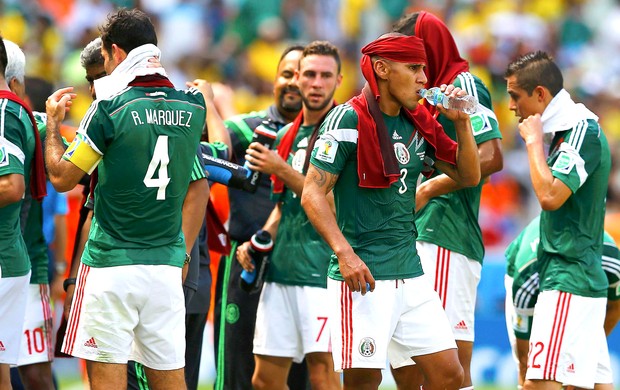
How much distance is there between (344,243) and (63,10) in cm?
1289

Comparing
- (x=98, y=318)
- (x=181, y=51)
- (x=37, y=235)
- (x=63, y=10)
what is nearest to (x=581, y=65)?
(x=181, y=51)

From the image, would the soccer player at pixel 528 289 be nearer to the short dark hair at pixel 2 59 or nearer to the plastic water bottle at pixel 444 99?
the plastic water bottle at pixel 444 99

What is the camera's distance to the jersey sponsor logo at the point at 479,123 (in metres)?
7.56

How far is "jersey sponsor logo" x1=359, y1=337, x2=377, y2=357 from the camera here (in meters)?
6.43

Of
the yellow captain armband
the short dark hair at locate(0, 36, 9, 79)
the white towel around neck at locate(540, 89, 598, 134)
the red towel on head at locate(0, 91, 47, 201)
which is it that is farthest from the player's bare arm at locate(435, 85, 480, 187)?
the short dark hair at locate(0, 36, 9, 79)

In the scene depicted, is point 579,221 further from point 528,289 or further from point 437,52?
point 437,52

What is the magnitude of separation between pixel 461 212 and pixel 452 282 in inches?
20.1

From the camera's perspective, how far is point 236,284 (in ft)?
28.3

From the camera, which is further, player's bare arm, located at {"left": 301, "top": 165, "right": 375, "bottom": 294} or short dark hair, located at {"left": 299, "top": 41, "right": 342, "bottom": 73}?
short dark hair, located at {"left": 299, "top": 41, "right": 342, "bottom": 73}

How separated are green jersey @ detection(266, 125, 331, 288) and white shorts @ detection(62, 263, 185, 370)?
184 cm

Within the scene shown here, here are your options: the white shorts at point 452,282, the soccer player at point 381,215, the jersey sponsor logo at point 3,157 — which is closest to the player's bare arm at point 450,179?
the white shorts at point 452,282

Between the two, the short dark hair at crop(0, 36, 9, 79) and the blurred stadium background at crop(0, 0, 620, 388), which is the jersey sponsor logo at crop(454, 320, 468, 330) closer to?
the short dark hair at crop(0, 36, 9, 79)

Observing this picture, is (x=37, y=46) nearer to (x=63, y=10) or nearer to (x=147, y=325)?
(x=63, y=10)

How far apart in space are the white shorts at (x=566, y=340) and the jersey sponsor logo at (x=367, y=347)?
4.79 ft
